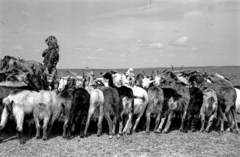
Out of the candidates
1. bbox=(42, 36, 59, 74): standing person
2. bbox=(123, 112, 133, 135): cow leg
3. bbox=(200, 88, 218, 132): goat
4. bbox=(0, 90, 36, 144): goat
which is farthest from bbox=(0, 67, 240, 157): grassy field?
bbox=(42, 36, 59, 74): standing person

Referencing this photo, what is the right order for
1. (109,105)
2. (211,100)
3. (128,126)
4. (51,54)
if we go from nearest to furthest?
(109,105) → (128,126) → (211,100) → (51,54)

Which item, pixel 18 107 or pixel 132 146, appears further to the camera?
pixel 18 107

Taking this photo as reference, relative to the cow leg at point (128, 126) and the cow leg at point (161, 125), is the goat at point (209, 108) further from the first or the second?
the cow leg at point (128, 126)

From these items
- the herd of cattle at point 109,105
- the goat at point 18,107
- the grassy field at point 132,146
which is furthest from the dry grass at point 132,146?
the goat at point 18,107

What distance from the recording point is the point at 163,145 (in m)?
8.45

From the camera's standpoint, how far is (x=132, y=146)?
8.27m

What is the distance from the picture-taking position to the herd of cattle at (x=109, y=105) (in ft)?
28.6

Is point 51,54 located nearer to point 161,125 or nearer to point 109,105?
point 109,105

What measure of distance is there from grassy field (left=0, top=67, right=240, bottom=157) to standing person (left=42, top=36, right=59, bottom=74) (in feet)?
17.1

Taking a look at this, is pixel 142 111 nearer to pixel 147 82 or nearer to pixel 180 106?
pixel 180 106

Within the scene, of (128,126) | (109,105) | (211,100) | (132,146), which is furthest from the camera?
(211,100)

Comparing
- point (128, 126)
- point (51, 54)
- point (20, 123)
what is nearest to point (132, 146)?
point (128, 126)

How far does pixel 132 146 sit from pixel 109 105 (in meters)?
1.72

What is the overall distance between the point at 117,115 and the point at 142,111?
3.59 ft
